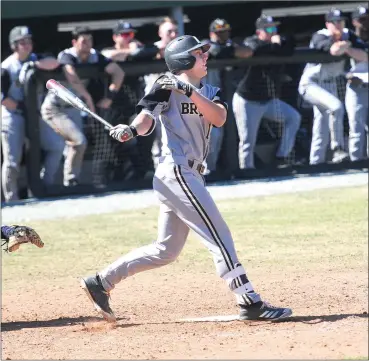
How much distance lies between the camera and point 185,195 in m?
7.09

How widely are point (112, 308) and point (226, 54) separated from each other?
664cm

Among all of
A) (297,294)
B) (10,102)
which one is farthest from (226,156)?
(297,294)

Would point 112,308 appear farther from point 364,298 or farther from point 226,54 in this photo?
point 226,54

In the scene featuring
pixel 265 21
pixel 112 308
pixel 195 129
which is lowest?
pixel 112 308

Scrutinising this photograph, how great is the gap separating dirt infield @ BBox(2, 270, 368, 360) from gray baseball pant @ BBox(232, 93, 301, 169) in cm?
513

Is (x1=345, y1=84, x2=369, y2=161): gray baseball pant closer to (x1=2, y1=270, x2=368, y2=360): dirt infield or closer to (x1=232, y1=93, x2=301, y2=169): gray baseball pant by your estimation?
(x1=232, y1=93, x2=301, y2=169): gray baseball pant

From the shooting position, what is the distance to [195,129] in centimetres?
720

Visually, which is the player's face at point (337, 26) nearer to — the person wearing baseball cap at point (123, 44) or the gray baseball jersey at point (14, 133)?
the person wearing baseball cap at point (123, 44)

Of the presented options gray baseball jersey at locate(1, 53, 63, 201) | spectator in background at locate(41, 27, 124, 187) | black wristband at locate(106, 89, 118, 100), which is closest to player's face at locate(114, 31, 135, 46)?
spectator in background at locate(41, 27, 124, 187)

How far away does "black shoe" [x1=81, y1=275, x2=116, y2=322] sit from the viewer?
24.5 feet

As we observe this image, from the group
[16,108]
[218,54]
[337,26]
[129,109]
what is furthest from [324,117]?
[16,108]

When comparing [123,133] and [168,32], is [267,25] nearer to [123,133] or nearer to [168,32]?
[168,32]

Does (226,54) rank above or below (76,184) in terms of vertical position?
above

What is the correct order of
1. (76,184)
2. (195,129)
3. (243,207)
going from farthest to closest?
1. (76,184)
2. (243,207)
3. (195,129)
